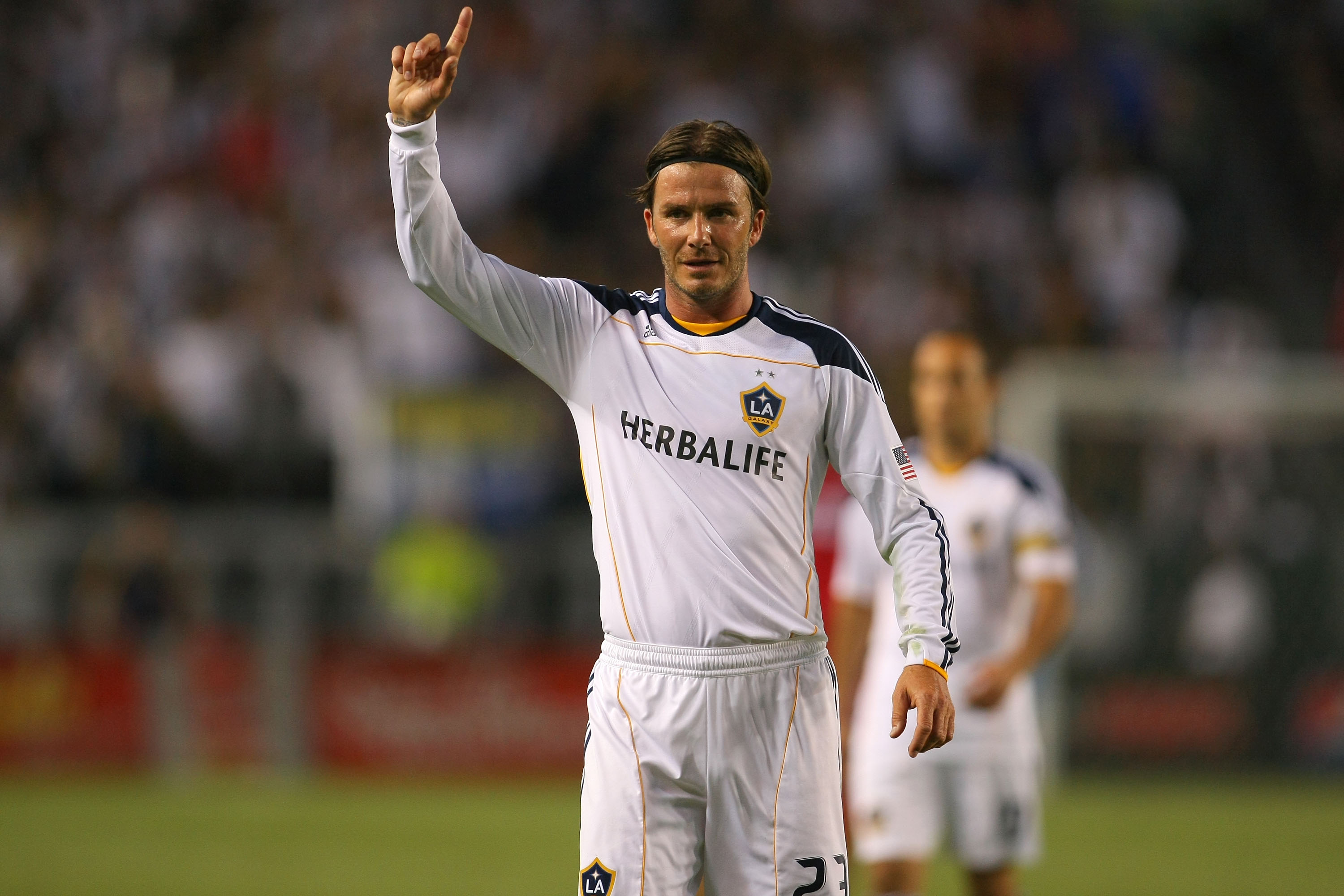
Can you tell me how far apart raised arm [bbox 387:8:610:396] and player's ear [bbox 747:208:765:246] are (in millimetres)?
389

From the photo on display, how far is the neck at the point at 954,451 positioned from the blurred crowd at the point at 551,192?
7604 mm

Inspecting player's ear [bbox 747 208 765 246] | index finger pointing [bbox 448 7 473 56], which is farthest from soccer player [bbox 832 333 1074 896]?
index finger pointing [bbox 448 7 473 56]

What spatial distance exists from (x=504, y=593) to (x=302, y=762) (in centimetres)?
196

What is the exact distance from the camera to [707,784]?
3.83 meters

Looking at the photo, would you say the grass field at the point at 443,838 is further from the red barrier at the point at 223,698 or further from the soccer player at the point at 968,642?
the soccer player at the point at 968,642

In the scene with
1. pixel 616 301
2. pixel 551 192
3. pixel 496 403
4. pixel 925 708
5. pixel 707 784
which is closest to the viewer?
pixel 925 708

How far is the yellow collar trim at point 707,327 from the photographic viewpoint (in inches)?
158

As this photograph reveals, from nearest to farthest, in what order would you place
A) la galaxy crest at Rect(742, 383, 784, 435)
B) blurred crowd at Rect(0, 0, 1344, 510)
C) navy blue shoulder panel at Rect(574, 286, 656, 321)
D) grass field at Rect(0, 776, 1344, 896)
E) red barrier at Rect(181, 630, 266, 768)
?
la galaxy crest at Rect(742, 383, 784, 435) → navy blue shoulder panel at Rect(574, 286, 656, 321) → grass field at Rect(0, 776, 1344, 896) → red barrier at Rect(181, 630, 266, 768) → blurred crowd at Rect(0, 0, 1344, 510)

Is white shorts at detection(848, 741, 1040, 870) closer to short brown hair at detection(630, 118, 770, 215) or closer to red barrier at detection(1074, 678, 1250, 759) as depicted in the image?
short brown hair at detection(630, 118, 770, 215)

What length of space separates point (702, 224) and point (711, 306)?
0.71 feet

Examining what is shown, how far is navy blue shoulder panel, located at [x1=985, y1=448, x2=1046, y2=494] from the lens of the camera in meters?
6.52

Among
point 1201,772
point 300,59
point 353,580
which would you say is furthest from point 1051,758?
point 300,59

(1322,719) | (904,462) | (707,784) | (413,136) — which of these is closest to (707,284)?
(904,462)

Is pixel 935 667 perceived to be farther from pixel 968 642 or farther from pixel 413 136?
pixel 968 642
